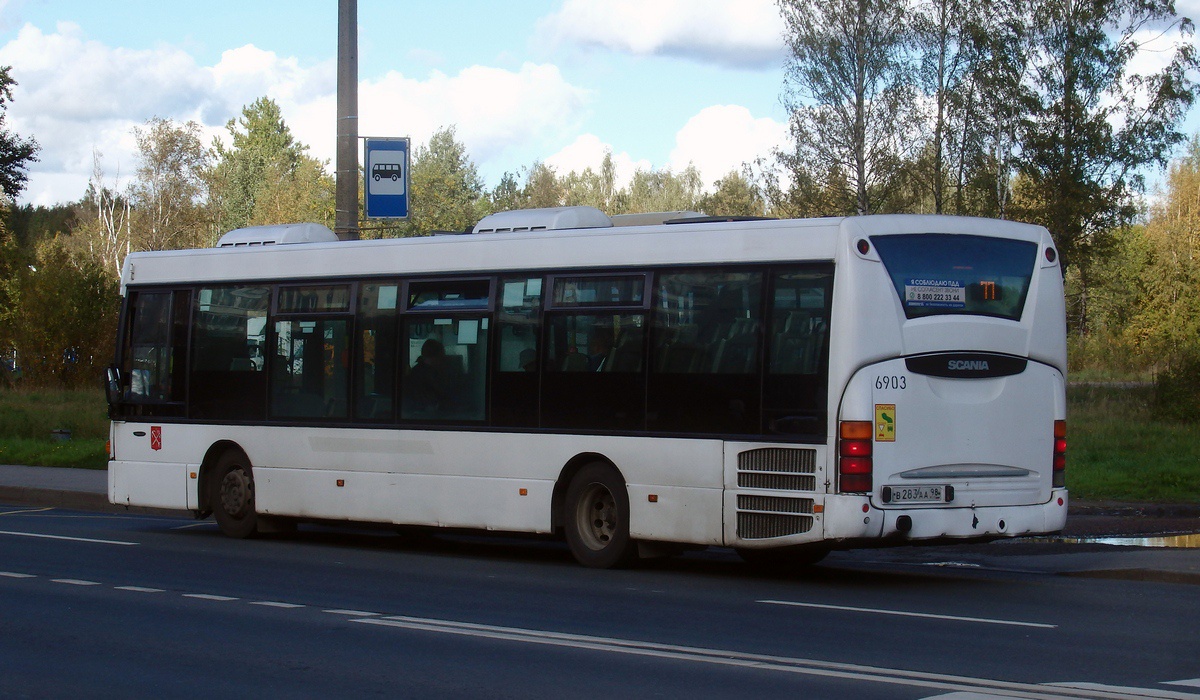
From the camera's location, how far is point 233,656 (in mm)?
8531

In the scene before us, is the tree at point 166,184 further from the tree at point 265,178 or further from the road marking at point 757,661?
the road marking at point 757,661

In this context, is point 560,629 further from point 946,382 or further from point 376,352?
point 376,352

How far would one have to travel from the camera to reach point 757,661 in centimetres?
826

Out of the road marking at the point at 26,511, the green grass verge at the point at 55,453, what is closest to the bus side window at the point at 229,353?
the road marking at the point at 26,511

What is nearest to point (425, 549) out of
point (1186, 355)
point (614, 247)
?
point (614, 247)

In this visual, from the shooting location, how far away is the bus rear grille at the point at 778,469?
38.7 ft

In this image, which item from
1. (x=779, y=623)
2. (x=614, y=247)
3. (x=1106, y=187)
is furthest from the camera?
(x=1106, y=187)

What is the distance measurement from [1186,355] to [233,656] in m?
28.3

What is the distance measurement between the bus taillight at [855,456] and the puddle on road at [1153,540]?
495 centimetres

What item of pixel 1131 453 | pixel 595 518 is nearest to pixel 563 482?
pixel 595 518

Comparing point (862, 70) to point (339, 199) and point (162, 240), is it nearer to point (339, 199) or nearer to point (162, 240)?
point (339, 199)

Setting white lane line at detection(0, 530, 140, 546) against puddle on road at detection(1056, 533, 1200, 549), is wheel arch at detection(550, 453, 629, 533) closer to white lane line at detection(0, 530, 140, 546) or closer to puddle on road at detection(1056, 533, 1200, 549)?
white lane line at detection(0, 530, 140, 546)

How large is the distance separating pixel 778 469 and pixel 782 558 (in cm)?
260

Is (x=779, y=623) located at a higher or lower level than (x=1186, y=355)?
lower
